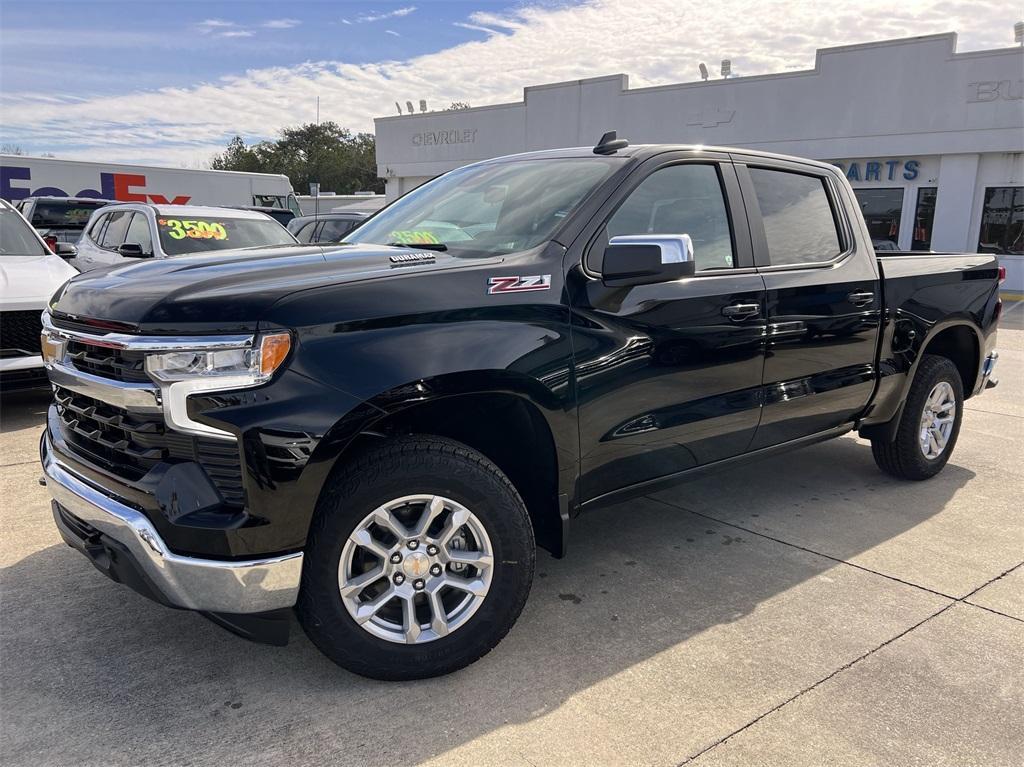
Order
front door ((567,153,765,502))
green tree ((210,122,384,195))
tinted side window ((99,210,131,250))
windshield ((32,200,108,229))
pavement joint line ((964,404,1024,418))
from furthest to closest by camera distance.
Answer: green tree ((210,122,384,195)) → windshield ((32,200,108,229)) → tinted side window ((99,210,131,250)) → pavement joint line ((964,404,1024,418)) → front door ((567,153,765,502))

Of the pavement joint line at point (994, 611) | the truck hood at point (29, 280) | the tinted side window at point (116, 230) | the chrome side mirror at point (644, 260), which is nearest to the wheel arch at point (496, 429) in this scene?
the chrome side mirror at point (644, 260)

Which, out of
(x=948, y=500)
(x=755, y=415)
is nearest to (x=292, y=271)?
(x=755, y=415)

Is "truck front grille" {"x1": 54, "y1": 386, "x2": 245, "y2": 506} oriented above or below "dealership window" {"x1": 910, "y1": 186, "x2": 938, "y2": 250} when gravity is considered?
below

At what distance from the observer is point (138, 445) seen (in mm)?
2395

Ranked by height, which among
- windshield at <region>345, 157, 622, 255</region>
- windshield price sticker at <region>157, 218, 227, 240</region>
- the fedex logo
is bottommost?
windshield price sticker at <region>157, 218, 227, 240</region>

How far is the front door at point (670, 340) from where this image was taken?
2963mm

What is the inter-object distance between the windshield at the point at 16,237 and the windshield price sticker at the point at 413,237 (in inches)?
198

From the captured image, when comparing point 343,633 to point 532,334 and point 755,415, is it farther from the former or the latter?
point 755,415

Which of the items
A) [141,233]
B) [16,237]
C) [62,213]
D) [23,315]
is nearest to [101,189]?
[62,213]

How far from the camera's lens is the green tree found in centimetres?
5781

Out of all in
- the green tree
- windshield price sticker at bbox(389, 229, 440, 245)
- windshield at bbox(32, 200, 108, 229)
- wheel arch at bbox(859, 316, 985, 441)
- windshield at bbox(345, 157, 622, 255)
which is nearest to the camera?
windshield at bbox(345, 157, 622, 255)

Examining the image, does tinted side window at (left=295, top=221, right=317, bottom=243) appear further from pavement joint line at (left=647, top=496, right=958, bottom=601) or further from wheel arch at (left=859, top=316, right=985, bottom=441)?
wheel arch at (left=859, top=316, right=985, bottom=441)

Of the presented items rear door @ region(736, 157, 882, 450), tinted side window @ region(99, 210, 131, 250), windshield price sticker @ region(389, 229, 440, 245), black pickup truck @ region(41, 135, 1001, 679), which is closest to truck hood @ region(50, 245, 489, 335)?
black pickup truck @ region(41, 135, 1001, 679)

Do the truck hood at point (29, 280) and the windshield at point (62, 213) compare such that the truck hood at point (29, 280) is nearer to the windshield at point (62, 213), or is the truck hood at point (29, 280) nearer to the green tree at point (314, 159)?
the windshield at point (62, 213)
